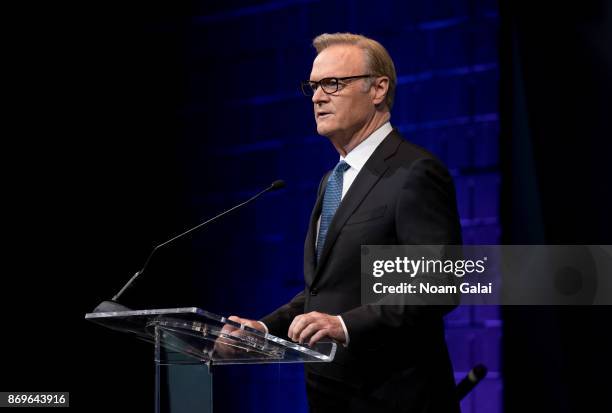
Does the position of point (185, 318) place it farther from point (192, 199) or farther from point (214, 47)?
point (214, 47)

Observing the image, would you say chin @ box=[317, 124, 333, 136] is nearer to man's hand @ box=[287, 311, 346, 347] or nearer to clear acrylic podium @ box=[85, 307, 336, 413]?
man's hand @ box=[287, 311, 346, 347]

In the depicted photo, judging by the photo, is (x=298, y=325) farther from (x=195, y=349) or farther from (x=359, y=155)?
(x=359, y=155)

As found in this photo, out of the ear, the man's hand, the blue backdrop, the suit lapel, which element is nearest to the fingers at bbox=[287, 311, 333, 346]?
the man's hand

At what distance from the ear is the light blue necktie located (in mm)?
191

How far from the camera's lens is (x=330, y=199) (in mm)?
2152

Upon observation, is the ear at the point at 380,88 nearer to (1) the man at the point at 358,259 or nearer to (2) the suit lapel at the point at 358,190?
(1) the man at the point at 358,259

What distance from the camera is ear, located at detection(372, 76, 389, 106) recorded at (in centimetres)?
222

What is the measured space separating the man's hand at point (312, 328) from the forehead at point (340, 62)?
0.74 m

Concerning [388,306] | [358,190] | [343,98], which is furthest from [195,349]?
[343,98]

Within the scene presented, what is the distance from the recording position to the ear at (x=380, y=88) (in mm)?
2221

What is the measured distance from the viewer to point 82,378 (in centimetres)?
334

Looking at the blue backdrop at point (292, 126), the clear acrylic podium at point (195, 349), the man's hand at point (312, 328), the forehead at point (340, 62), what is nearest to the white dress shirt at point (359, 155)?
the forehead at point (340, 62)

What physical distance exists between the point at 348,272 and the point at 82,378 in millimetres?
1762

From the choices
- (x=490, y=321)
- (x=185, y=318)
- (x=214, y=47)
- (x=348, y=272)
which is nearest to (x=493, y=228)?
(x=490, y=321)
